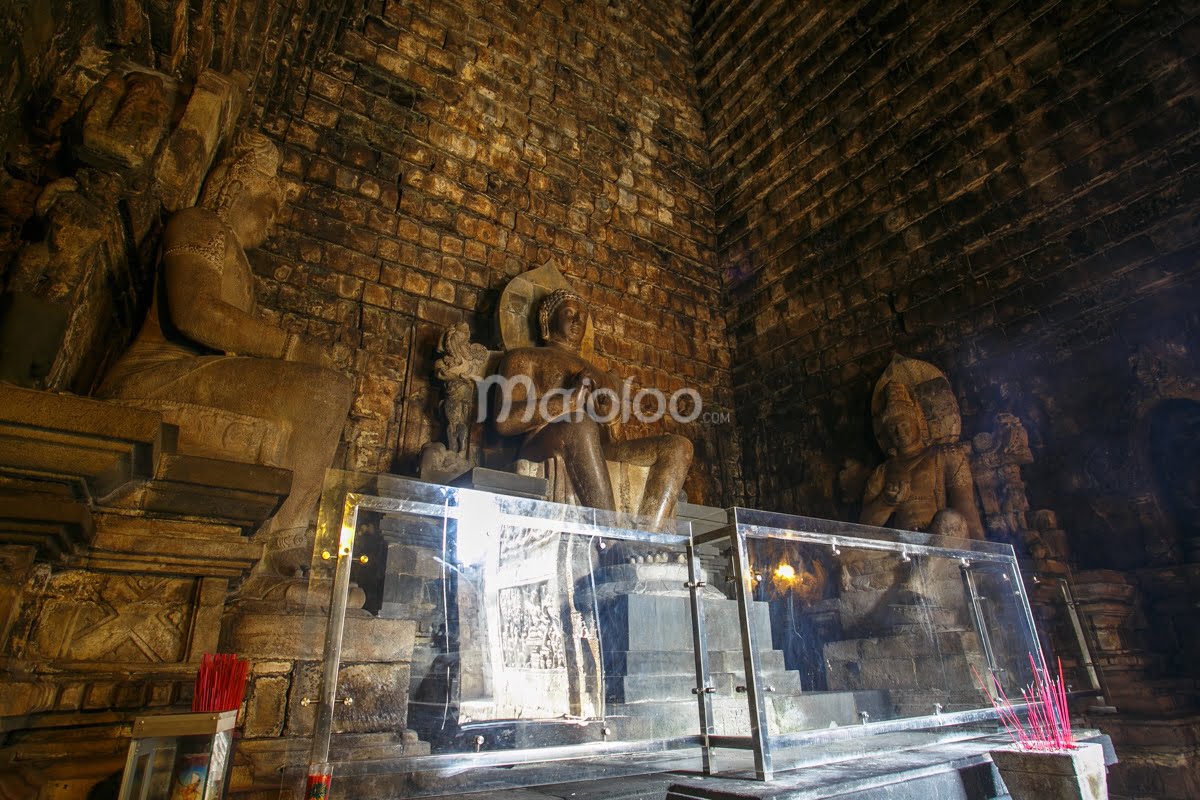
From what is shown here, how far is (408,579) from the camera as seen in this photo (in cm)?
142

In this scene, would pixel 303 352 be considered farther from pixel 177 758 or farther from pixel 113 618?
pixel 177 758

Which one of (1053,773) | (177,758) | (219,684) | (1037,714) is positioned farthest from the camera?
(1037,714)

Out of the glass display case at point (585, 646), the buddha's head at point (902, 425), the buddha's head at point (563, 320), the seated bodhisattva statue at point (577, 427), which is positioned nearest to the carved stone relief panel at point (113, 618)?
the glass display case at point (585, 646)

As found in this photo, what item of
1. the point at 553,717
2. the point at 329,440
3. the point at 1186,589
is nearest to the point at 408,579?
the point at 553,717

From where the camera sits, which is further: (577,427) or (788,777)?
(577,427)

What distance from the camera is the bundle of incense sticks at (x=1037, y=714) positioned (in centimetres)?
202

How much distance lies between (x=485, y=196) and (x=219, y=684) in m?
4.70

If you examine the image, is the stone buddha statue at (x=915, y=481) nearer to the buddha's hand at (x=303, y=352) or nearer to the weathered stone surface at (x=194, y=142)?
the buddha's hand at (x=303, y=352)

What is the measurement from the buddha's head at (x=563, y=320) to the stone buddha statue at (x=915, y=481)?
2707 millimetres

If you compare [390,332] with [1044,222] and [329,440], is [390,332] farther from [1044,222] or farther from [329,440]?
[1044,222]

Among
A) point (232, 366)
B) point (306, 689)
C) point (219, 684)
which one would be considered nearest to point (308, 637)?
point (306, 689)

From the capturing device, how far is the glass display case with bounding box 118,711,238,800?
4.26 feet

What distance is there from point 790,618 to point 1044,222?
4.60 m

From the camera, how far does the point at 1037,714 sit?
2.26 metres
